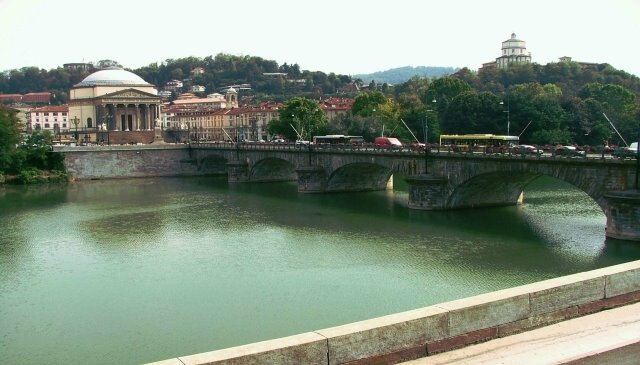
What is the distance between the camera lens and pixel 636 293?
10617 mm

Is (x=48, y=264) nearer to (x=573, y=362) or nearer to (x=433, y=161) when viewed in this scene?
(x=433, y=161)

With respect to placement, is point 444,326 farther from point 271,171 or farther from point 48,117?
point 48,117

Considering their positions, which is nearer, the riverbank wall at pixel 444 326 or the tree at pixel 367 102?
the riverbank wall at pixel 444 326

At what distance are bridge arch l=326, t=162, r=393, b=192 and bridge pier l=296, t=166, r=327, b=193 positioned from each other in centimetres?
53

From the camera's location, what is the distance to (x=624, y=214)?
28.5 m

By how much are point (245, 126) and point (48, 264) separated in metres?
92.1

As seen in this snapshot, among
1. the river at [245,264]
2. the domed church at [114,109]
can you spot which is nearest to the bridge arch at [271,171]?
the river at [245,264]

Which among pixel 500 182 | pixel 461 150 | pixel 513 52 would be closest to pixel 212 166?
pixel 461 150

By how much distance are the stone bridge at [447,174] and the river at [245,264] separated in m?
1.24

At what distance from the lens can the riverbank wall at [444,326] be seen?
26.7ft

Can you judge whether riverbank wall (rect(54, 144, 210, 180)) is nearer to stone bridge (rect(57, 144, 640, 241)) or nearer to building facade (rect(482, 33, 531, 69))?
stone bridge (rect(57, 144, 640, 241))

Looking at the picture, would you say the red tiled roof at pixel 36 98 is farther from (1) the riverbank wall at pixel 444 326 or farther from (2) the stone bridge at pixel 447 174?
(1) the riverbank wall at pixel 444 326

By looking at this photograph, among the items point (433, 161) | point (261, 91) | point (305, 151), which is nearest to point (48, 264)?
point (433, 161)

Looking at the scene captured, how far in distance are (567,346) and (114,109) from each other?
4022 inches
